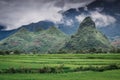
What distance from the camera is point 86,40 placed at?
211 feet

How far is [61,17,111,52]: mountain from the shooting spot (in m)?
61.6

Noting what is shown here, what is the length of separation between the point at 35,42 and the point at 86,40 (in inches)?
1467

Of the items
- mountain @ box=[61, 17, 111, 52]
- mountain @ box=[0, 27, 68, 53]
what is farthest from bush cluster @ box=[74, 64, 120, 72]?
mountain @ box=[0, 27, 68, 53]

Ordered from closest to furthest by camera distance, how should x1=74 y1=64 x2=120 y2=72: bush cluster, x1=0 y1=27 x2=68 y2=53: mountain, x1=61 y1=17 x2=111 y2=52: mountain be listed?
x1=74 y1=64 x2=120 y2=72: bush cluster
x1=61 y1=17 x2=111 y2=52: mountain
x1=0 y1=27 x2=68 y2=53: mountain

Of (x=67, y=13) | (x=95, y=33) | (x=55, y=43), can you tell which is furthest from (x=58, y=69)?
(x=67, y=13)

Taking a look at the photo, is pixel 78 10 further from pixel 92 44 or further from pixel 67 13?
pixel 92 44

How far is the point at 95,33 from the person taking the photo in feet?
225

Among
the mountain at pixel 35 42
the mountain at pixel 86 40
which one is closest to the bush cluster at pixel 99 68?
the mountain at pixel 86 40

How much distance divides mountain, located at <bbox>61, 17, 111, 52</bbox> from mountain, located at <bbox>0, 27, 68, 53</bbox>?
1848 cm

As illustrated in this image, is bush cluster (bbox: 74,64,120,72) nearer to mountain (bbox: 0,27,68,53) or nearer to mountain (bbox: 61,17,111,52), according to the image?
mountain (bbox: 61,17,111,52)

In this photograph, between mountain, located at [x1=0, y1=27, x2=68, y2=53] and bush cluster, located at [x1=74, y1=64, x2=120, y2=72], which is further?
mountain, located at [x1=0, y1=27, x2=68, y2=53]

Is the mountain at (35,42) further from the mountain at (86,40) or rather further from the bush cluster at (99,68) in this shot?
the bush cluster at (99,68)

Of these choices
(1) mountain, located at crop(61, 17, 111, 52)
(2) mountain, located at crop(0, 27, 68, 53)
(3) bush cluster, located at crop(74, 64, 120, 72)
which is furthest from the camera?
(2) mountain, located at crop(0, 27, 68, 53)

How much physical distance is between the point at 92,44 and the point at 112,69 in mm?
48402
